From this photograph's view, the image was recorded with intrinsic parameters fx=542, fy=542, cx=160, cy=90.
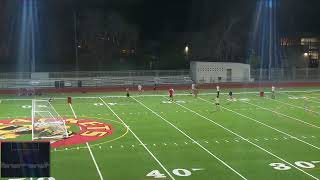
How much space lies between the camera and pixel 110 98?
3838cm

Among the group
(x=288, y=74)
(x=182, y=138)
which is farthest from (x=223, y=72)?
Result: (x=182, y=138)

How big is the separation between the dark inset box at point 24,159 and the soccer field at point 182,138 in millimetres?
5886

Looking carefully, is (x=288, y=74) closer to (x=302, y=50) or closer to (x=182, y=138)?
(x=302, y=50)

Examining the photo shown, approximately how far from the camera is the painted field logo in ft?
70.4

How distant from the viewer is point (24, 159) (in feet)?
31.6

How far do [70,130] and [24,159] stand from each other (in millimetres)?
14407

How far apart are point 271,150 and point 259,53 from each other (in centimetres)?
4290

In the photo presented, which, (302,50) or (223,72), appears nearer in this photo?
(223,72)

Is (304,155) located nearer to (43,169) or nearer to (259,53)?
(43,169)

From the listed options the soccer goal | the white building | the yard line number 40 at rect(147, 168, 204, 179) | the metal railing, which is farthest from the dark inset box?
the metal railing

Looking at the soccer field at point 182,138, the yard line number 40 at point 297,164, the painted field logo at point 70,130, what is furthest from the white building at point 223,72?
the yard line number 40 at point 297,164

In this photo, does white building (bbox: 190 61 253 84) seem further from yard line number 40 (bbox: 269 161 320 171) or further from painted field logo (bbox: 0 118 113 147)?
yard line number 40 (bbox: 269 161 320 171)

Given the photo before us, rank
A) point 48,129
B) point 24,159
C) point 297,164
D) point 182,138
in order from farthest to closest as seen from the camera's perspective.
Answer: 1. point 48,129
2. point 182,138
3. point 297,164
4. point 24,159

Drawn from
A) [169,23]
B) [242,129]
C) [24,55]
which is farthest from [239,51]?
[242,129]
